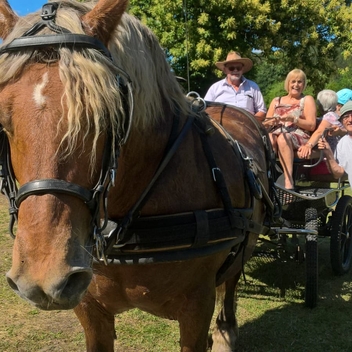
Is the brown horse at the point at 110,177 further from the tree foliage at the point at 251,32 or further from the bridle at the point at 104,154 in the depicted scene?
the tree foliage at the point at 251,32

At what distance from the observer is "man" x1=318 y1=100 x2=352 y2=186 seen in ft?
13.2

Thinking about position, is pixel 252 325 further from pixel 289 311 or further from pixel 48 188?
pixel 48 188

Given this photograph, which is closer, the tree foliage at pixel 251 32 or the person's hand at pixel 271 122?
the person's hand at pixel 271 122

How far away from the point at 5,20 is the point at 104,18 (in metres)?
0.38

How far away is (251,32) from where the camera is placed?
14.2 meters

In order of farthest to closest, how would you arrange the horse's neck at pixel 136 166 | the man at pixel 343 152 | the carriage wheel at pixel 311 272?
the man at pixel 343 152 < the carriage wheel at pixel 311 272 < the horse's neck at pixel 136 166

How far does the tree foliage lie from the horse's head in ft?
37.9

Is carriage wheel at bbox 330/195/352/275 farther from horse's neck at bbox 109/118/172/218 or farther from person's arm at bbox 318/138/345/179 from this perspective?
horse's neck at bbox 109/118/172/218

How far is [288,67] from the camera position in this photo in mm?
15680

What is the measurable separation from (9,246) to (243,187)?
13.0 feet

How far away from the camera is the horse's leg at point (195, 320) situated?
2.09 m

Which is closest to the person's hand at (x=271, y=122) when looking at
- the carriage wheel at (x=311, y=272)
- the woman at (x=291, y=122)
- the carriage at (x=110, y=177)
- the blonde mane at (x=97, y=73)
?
the woman at (x=291, y=122)

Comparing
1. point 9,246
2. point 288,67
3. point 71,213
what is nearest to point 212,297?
point 71,213

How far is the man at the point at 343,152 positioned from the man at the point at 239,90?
72cm
